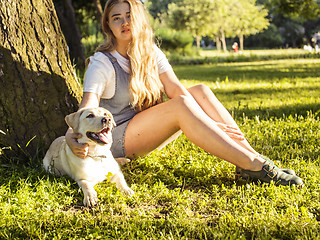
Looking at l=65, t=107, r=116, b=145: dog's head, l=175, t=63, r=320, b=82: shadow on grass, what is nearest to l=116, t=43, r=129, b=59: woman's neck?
l=65, t=107, r=116, b=145: dog's head

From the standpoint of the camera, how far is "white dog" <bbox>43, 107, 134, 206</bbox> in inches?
102

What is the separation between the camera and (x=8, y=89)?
3.23m

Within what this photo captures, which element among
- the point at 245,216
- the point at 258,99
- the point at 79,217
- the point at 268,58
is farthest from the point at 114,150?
the point at 268,58

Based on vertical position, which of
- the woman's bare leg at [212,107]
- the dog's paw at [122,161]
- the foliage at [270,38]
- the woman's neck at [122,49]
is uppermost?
the woman's neck at [122,49]

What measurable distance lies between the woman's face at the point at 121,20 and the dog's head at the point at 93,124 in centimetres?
86

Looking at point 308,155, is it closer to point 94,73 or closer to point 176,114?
point 176,114

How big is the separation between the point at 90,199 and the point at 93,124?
0.54 metres

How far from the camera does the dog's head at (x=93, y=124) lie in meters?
2.57

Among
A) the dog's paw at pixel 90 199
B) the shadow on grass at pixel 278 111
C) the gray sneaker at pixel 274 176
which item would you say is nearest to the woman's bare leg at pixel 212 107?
the gray sneaker at pixel 274 176

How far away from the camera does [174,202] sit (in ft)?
8.47

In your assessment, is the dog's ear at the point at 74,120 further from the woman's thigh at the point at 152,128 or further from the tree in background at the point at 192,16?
the tree in background at the point at 192,16

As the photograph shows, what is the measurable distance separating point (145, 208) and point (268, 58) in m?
15.8

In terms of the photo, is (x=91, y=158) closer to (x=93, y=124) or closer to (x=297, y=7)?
(x=93, y=124)

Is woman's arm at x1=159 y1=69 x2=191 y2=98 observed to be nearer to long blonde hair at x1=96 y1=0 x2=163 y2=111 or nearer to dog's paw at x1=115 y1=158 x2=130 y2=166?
long blonde hair at x1=96 y1=0 x2=163 y2=111
